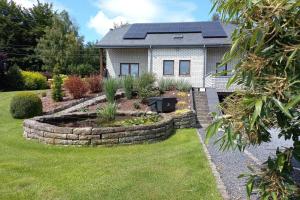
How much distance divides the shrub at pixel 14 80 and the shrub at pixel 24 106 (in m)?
13.3

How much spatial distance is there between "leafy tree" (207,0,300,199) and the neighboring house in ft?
57.8

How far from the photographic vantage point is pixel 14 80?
2492cm

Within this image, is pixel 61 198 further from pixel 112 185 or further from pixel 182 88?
pixel 182 88

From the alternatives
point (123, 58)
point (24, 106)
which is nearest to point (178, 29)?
point (123, 58)

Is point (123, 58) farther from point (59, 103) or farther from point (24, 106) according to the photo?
point (24, 106)

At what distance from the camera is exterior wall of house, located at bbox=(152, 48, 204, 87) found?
69.5ft

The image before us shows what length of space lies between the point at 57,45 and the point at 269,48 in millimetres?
34455

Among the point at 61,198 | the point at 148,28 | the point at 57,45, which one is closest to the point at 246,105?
the point at 61,198

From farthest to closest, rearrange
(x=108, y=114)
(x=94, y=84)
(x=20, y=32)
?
(x=20, y=32) < (x=94, y=84) < (x=108, y=114)

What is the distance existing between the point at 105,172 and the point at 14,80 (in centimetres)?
2170

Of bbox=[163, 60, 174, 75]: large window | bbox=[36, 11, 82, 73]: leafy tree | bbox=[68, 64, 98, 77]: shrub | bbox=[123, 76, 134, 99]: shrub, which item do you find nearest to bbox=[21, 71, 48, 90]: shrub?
bbox=[68, 64, 98, 77]: shrub

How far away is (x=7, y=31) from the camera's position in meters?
37.7

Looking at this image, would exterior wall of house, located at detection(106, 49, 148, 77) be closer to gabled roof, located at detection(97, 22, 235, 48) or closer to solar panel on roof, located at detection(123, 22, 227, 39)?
gabled roof, located at detection(97, 22, 235, 48)

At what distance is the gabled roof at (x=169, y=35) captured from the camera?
21.4 meters
